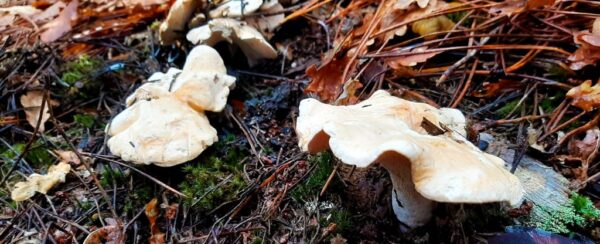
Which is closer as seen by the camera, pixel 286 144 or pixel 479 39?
pixel 286 144

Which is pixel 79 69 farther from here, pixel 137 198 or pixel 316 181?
pixel 316 181

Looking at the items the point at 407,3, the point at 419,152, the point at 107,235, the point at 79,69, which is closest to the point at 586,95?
the point at 407,3

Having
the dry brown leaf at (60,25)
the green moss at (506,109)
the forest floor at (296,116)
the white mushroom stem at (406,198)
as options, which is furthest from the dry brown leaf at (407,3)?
the dry brown leaf at (60,25)

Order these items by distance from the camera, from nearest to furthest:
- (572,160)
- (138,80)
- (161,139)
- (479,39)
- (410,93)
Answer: (572,160), (161,139), (410,93), (479,39), (138,80)

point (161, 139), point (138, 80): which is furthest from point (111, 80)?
point (161, 139)

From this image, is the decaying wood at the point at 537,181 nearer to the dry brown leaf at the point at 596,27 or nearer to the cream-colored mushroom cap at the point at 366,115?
the cream-colored mushroom cap at the point at 366,115

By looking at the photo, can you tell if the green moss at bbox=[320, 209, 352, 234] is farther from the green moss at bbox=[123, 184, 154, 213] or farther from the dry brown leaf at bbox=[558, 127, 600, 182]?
the dry brown leaf at bbox=[558, 127, 600, 182]

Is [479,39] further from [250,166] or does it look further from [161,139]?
[161,139]
